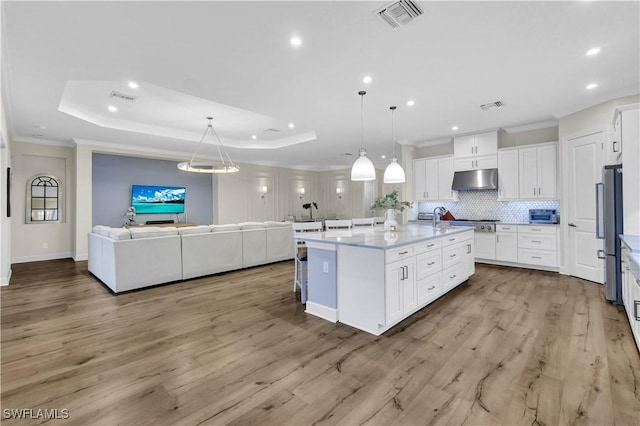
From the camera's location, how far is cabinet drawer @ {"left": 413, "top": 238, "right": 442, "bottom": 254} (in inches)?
120

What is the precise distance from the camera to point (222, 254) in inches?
199

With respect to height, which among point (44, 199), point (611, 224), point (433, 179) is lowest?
point (611, 224)

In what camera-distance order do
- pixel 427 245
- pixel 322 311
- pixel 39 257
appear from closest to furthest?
pixel 322 311 < pixel 427 245 < pixel 39 257

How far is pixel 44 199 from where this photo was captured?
22.1 ft

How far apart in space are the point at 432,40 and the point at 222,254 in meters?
4.41

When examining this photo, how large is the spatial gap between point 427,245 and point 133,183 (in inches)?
315

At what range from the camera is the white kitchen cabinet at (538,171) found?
507 centimetres

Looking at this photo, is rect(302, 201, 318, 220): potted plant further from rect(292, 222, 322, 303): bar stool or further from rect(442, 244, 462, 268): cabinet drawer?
rect(442, 244, 462, 268): cabinet drawer

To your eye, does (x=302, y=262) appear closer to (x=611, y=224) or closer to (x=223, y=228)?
(x=223, y=228)

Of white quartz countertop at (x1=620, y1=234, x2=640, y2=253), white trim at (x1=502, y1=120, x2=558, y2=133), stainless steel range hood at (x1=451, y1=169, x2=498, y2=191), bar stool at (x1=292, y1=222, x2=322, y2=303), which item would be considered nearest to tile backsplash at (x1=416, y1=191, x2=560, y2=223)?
stainless steel range hood at (x1=451, y1=169, x2=498, y2=191)

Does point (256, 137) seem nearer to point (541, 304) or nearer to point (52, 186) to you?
point (52, 186)

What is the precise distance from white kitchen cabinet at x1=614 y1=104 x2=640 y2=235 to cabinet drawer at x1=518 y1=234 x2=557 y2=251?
6.21 ft

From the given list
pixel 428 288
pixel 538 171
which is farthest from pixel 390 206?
pixel 538 171

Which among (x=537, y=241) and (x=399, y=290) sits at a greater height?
(x=537, y=241)
